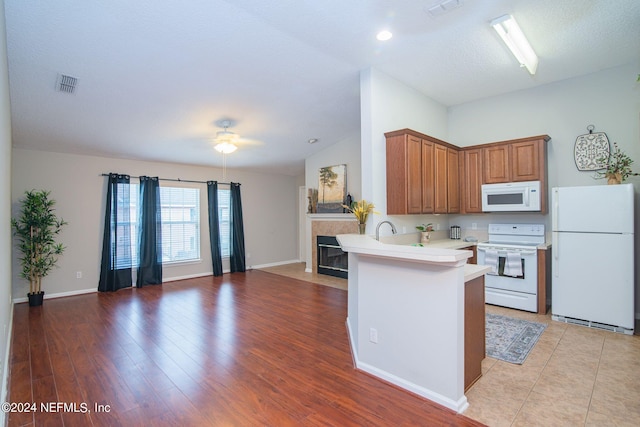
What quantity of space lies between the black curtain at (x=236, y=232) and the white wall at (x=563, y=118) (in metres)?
4.99

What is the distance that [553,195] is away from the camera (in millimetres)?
3738

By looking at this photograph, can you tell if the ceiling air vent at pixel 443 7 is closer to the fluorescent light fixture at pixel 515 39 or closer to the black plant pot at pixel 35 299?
the fluorescent light fixture at pixel 515 39

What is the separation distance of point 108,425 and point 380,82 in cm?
411

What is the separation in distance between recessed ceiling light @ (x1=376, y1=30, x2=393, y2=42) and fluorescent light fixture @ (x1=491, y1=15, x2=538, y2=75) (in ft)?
3.06

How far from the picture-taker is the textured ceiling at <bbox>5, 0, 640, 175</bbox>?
8.64 ft

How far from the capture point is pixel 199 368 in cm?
273

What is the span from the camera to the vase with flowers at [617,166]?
354 centimetres

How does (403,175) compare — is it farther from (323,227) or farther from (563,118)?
(323,227)

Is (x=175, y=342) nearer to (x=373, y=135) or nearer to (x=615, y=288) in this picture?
(x=373, y=135)

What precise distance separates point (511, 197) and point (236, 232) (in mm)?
5741

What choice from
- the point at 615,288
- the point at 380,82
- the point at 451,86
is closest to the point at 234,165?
the point at 380,82

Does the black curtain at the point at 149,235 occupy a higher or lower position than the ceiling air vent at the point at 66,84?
lower

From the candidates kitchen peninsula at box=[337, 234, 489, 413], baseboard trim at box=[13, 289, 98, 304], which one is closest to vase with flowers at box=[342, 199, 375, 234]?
kitchen peninsula at box=[337, 234, 489, 413]

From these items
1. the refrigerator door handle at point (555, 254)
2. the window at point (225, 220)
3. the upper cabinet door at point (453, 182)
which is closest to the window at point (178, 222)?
the window at point (225, 220)
